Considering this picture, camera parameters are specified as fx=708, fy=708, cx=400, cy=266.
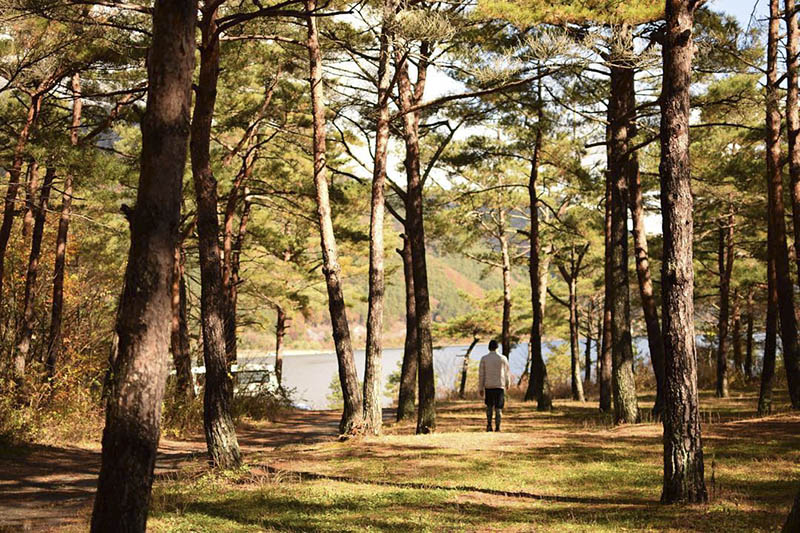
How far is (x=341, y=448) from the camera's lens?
38.6 ft

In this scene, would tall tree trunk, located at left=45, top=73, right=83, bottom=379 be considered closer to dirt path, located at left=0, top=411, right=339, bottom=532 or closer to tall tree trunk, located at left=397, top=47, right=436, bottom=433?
dirt path, located at left=0, top=411, right=339, bottom=532

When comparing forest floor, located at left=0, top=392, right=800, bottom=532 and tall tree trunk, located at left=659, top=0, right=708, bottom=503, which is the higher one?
tall tree trunk, located at left=659, top=0, right=708, bottom=503

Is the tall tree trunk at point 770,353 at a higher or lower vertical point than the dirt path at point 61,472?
higher

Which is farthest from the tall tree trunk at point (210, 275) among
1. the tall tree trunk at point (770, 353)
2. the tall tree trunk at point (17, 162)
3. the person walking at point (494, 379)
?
the tall tree trunk at point (770, 353)

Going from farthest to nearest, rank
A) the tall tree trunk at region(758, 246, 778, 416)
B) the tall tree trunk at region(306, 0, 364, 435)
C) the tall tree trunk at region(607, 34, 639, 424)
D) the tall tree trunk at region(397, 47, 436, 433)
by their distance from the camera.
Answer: the tall tree trunk at region(607, 34, 639, 424)
the tall tree trunk at region(397, 47, 436, 433)
the tall tree trunk at region(758, 246, 778, 416)
the tall tree trunk at region(306, 0, 364, 435)

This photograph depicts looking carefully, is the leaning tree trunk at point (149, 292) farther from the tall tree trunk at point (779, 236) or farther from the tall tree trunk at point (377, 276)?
the tall tree trunk at point (779, 236)

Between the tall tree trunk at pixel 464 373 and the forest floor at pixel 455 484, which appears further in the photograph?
the tall tree trunk at pixel 464 373

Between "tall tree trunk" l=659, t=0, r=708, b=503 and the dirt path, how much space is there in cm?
586

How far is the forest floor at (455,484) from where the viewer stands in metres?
6.40

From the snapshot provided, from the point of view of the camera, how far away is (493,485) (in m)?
8.18

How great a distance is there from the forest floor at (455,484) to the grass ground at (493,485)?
2cm

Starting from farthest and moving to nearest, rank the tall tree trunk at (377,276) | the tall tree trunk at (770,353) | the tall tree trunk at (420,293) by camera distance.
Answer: the tall tree trunk at (420,293), the tall tree trunk at (770,353), the tall tree trunk at (377,276)

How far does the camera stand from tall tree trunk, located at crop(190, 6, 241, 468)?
9359 mm

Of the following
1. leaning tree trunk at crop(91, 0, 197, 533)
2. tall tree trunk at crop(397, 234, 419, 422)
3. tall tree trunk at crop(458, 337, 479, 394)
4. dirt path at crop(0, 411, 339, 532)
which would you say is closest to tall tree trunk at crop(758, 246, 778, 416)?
tall tree trunk at crop(397, 234, 419, 422)
